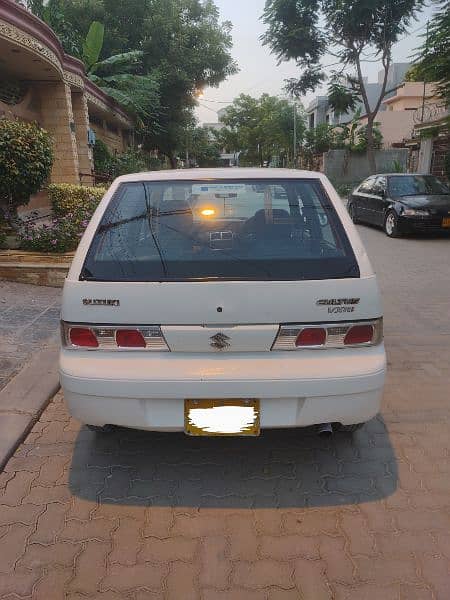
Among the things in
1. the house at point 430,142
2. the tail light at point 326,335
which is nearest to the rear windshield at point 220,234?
the tail light at point 326,335

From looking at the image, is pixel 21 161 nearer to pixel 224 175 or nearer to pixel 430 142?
pixel 224 175

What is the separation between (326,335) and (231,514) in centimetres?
102

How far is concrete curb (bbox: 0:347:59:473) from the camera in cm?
304

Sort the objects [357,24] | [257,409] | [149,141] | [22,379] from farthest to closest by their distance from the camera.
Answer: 1. [149,141]
2. [357,24]
3. [22,379]
4. [257,409]

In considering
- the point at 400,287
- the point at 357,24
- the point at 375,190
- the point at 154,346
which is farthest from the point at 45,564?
the point at 357,24

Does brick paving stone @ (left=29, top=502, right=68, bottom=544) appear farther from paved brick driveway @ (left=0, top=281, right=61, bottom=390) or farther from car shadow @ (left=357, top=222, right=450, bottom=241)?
car shadow @ (left=357, top=222, right=450, bottom=241)

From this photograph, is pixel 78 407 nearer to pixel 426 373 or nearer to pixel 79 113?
pixel 426 373

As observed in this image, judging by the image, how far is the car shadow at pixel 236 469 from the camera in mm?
2570

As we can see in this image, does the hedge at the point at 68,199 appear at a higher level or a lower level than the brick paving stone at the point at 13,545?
higher

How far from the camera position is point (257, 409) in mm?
2395

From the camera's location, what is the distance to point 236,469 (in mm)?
2807

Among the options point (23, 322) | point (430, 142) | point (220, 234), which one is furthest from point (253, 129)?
point (220, 234)

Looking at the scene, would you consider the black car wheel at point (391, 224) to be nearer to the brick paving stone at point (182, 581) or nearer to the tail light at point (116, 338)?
the tail light at point (116, 338)

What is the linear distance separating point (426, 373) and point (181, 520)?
2.59 metres
